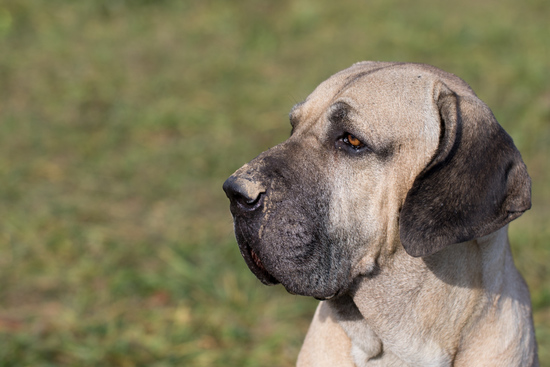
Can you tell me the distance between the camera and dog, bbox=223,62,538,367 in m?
2.60

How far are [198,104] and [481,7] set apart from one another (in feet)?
16.9

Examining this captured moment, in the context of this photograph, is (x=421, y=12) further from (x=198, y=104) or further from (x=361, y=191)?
(x=361, y=191)

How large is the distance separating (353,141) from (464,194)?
19.5 inches

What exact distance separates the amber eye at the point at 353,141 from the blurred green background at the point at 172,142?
1.39 meters

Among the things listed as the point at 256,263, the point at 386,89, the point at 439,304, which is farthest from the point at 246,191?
the point at 439,304

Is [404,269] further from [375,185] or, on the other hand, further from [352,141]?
[352,141]

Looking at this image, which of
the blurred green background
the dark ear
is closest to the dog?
the dark ear

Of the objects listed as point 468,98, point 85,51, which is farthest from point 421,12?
point 468,98

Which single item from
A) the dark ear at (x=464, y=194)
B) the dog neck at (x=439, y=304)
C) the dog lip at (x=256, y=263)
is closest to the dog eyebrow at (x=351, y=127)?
the dark ear at (x=464, y=194)

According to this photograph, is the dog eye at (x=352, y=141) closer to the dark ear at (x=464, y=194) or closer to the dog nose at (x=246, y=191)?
the dark ear at (x=464, y=194)

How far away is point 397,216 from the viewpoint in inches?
107

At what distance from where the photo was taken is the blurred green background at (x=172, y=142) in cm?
480

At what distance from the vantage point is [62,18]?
10.4 m

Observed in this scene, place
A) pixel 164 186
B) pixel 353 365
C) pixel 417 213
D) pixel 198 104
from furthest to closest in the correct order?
pixel 198 104
pixel 164 186
pixel 353 365
pixel 417 213
